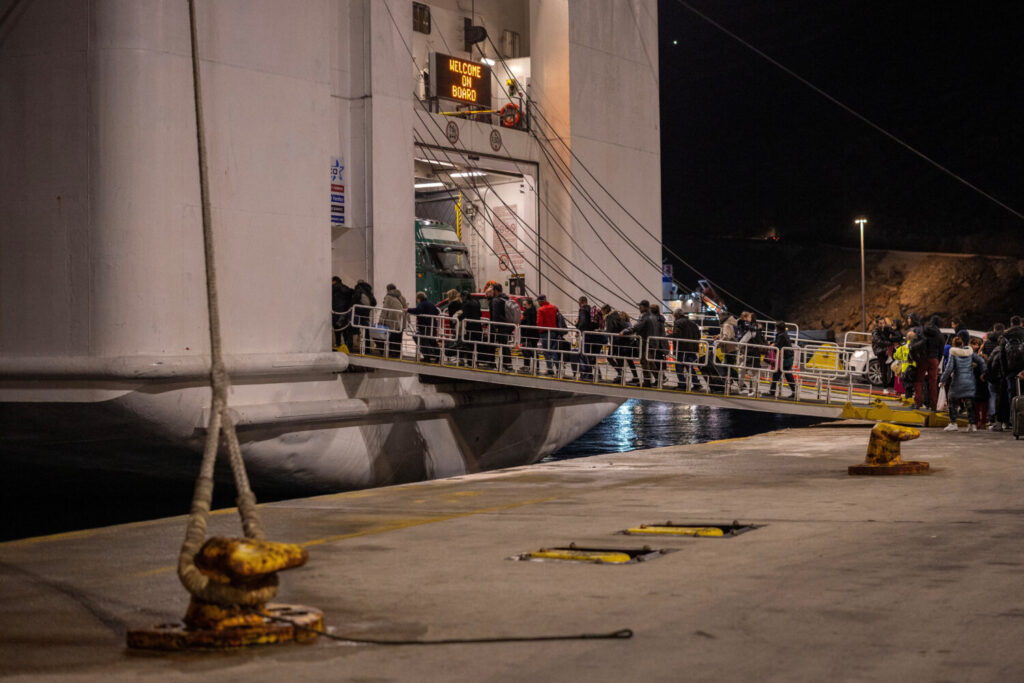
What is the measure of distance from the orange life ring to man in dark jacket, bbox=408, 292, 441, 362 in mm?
8243

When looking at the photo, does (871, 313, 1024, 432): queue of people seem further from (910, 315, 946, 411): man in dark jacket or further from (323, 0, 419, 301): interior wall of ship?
(323, 0, 419, 301): interior wall of ship

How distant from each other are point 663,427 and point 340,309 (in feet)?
57.0

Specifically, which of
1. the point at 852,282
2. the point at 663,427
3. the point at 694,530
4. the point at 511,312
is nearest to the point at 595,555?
the point at 694,530

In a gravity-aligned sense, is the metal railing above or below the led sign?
below

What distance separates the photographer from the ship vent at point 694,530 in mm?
9031

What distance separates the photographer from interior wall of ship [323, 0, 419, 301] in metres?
20.3

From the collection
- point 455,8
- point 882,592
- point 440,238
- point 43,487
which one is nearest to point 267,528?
point 882,592

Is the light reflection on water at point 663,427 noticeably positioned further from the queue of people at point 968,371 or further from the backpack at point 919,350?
the backpack at point 919,350

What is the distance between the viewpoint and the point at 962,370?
1798 cm

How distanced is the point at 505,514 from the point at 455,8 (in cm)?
1806

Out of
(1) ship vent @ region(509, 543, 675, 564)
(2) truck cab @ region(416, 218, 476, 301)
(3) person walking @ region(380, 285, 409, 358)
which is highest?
(2) truck cab @ region(416, 218, 476, 301)

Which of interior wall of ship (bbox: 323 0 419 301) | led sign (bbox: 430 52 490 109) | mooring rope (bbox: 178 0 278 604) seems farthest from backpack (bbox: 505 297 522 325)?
mooring rope (bbox: 178 0 278 604)

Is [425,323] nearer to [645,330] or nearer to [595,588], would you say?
[645,330]

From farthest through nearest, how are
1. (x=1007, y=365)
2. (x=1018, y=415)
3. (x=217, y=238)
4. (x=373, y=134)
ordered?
1. (x=373, y=134)
2. (x=1007, y=365)
3. (x=1018, y=415)
4. (x=217, y=238)
